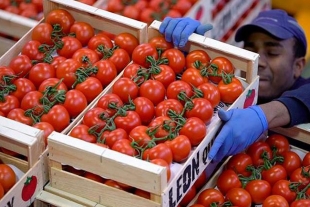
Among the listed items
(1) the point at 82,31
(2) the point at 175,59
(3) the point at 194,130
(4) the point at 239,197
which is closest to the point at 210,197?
(4) the point at 239,197

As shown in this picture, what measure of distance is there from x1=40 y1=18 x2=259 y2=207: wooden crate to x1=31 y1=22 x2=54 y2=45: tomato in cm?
54

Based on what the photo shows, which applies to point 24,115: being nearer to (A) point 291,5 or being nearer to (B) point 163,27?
(B) point 163,27

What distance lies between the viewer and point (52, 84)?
2.71m

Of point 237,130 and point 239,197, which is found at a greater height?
point 237,130

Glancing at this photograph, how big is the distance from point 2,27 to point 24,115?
0.95 m

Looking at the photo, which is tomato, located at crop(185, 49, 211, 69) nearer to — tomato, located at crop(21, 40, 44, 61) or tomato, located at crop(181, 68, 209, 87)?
tomato, located at crop(181, 68, 209, 87)

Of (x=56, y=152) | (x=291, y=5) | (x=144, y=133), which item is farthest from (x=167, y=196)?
(x=291, y=5)

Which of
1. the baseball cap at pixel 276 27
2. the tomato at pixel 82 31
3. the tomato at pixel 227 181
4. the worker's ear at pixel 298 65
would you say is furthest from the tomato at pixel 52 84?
the worker's ear at pixel 298 65

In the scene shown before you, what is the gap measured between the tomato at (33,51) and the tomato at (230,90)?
0.79 metres

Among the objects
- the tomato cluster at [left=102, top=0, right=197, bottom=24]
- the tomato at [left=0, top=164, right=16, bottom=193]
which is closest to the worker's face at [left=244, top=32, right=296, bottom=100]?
the tomato cluster at [left=102, top=0, right=197, bottom=24]

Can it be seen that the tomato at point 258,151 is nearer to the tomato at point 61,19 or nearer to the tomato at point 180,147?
the tomato at point 180,147

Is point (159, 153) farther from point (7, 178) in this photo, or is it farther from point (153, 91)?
point (7, 178)

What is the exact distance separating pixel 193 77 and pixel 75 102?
1.57 feet

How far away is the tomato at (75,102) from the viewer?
2633 mm
